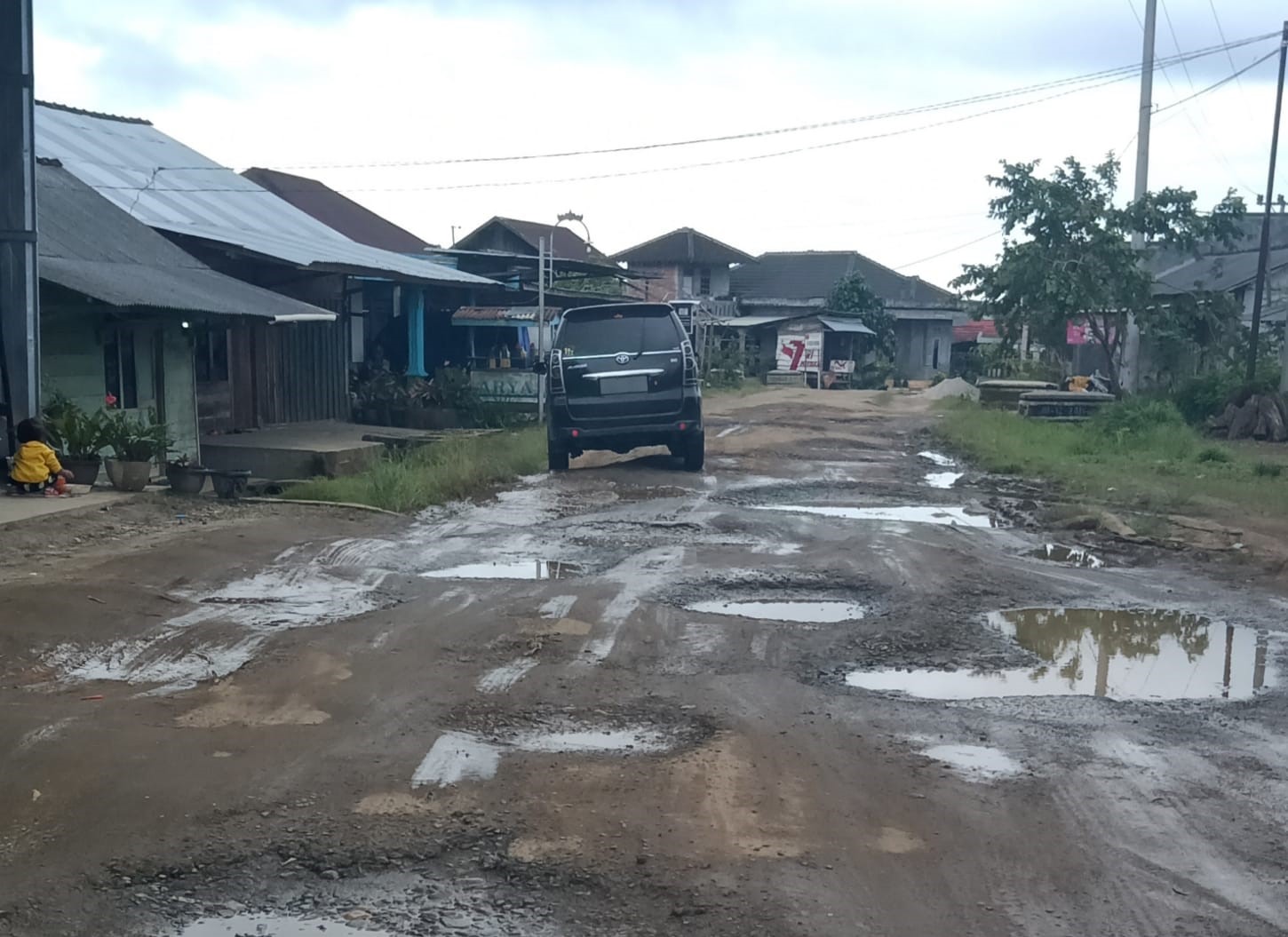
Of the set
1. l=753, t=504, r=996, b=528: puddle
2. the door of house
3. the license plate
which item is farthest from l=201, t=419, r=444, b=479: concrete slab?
l=753, t=504, r=996, b=528: puddle

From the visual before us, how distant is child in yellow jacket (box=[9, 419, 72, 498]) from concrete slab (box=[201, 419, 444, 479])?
3.68m

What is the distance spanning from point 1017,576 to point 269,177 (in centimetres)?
3825

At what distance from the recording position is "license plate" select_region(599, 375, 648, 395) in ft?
46.4

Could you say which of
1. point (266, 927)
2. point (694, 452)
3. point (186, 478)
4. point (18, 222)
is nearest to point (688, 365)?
point (694, 452)

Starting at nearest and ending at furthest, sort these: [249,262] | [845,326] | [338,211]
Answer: [249,262], [338,211], [845,326]

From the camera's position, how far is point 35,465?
10.4 meters

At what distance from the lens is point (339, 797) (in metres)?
4.41

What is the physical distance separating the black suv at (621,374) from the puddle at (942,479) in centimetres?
326

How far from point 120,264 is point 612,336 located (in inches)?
224

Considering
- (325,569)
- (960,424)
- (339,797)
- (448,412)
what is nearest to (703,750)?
(339,797)

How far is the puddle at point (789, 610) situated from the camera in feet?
24.7

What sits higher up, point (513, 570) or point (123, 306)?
point (123, 306)

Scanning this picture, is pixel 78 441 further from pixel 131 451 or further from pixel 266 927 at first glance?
pixel 266 927

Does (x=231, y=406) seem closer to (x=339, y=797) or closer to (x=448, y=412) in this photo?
(x=448, y=412)
